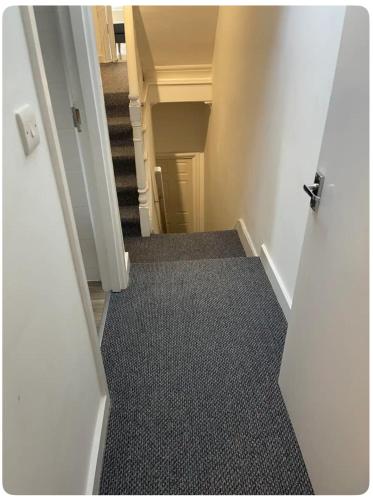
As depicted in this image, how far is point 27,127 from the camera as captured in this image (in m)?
0.80

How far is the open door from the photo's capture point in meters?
4.27

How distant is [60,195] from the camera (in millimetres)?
1025

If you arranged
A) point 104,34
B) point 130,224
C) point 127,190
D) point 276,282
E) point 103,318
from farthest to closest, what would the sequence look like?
point 104,34, point 127,190, point 130,224, point 276,282, point 103,318

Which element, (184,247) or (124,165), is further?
(124,165)

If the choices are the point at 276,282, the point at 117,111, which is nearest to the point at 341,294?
the point at 276,282

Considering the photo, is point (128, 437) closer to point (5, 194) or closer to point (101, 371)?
point (101, 371)

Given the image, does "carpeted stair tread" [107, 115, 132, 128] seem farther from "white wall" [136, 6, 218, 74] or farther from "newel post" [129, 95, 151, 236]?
"newel post" [129, 95, 151, 236]

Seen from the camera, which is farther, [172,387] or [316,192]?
[172,387]

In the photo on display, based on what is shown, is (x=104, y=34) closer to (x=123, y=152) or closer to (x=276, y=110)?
(x=123, y=152)

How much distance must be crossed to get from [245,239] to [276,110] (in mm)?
1081

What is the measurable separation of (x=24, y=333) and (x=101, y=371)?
2.33 ft

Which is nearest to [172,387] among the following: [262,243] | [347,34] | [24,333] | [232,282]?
[232,282]

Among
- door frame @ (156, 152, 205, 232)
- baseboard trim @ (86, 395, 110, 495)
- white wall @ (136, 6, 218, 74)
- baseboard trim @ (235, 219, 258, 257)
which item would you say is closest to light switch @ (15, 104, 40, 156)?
baseboard trim @ (86, 395, 110, 495)

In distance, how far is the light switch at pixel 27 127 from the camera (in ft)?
2.55
